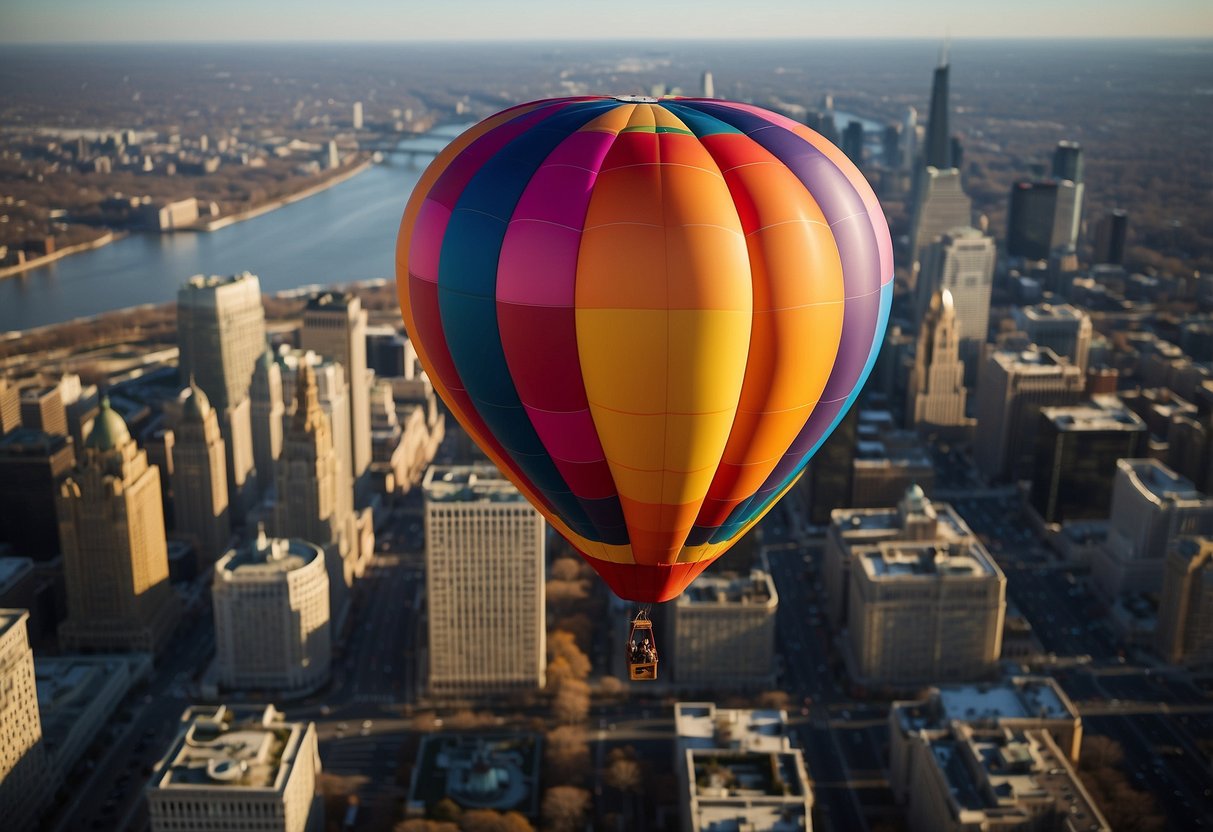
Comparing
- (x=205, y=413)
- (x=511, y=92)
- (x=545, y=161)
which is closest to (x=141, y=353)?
(x=205, y=413)

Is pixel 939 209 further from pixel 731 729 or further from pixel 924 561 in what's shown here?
pixel 731 729

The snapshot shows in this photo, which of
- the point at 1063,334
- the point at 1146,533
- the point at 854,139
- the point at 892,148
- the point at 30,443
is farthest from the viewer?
the point at 892,148

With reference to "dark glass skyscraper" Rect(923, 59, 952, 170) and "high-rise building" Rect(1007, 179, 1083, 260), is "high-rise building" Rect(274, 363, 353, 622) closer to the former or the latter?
"high-rise building" Rect(1007, 179, 1083, 260)

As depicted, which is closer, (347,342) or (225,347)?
(225,347)

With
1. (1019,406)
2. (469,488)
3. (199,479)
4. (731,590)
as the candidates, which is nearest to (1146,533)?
(1019,406)

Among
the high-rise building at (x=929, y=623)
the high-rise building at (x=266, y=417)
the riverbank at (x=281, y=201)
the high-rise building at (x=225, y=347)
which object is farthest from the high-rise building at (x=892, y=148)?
the high-rise building at (x=929, y=623)

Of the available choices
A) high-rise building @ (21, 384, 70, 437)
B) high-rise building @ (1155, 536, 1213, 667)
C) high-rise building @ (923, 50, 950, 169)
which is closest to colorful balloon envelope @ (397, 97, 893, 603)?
high-rise building @ (1155, 536, 1213, 667)
